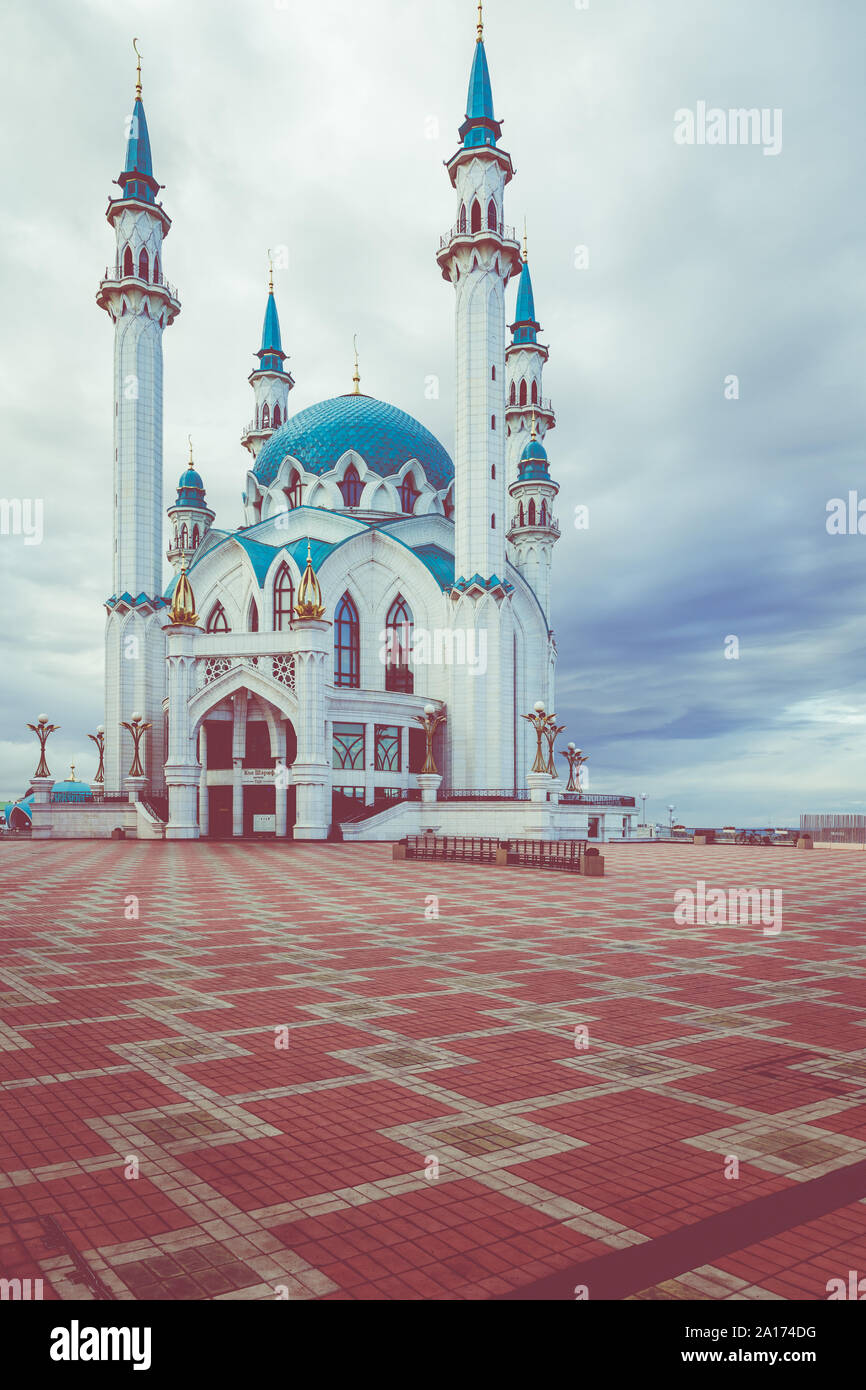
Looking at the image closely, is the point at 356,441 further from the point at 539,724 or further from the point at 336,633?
the point at 539,724

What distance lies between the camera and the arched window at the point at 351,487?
54.5 meters

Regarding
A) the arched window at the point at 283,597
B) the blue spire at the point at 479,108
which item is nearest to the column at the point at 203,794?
the arched window at the point at 283,597

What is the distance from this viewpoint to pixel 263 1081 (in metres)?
6.19

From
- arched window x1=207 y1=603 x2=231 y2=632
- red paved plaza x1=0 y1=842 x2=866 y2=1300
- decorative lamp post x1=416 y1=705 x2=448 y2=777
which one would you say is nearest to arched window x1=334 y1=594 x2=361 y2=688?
decorative lamp post x1=416 y1=705 x2=448 y2=777

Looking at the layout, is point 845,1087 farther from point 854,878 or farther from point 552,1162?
point 854,878

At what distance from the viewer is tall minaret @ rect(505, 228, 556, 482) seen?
58.5 meters

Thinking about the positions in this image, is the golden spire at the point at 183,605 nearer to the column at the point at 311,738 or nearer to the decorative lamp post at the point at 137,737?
the column at the point at 311,738

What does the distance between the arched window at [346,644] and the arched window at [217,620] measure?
6.54 m

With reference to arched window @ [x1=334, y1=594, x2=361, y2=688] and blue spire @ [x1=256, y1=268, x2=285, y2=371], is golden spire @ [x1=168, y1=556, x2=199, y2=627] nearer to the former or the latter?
arched window @ [x1=334, y1=594, x2=361, y2=688]

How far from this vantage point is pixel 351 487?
54.7 meters

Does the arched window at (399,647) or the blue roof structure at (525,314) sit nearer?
the arched window at (399,647)

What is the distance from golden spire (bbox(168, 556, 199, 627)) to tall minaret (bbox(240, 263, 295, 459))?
2704cm

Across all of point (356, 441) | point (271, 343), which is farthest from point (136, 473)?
point (271, 343)
